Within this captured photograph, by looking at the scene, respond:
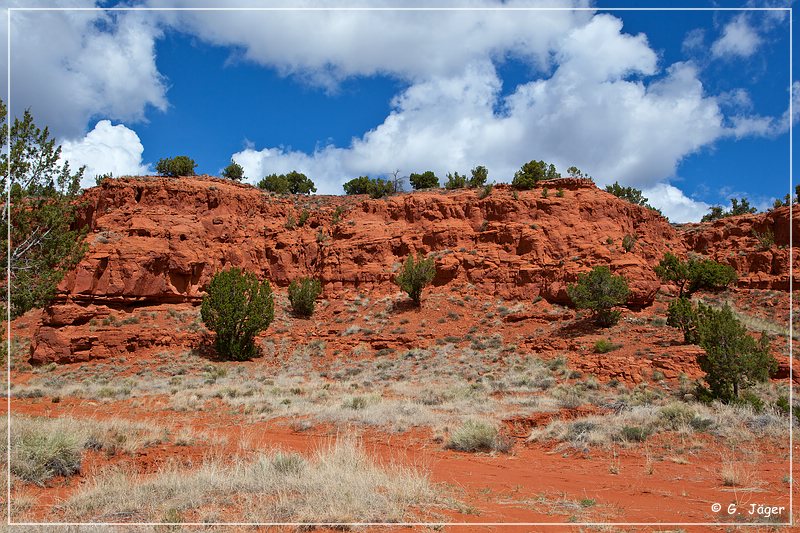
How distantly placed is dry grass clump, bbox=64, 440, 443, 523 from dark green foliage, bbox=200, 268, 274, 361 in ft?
67.4

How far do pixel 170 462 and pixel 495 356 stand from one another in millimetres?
19241

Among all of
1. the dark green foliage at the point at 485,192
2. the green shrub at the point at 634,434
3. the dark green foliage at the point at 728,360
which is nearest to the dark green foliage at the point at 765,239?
the dark green foliage at the point at 485,192

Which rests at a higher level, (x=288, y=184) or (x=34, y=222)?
(x=288, y=184)

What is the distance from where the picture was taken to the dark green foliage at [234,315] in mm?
27312

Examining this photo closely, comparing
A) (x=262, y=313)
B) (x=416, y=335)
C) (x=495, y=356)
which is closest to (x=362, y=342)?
(x=416, y=335)

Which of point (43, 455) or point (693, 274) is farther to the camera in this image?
point (693, 274)

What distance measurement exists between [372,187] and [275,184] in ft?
30.2

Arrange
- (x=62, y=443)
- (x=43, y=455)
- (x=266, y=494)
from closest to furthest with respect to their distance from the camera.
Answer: (x=266, y=494) < (x=43, y=455) < (x=62, y=443)

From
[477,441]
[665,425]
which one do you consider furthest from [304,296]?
[665,425]

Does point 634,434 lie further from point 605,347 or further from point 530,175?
point 530,175

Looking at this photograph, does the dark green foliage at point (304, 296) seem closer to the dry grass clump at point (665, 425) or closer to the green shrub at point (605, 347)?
the green shrub at point (605, 347)

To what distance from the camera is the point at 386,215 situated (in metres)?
39.7

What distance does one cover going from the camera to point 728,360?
1426cm

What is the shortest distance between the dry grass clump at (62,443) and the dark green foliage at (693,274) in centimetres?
3102
